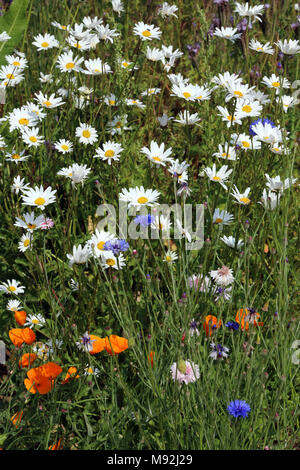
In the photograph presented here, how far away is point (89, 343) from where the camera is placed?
66.2 inches

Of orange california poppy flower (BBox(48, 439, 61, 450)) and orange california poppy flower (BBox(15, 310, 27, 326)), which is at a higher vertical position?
orange california poppy flower (BBox(15, 310, 27, 326))

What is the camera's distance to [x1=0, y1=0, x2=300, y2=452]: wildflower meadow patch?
1573 mm

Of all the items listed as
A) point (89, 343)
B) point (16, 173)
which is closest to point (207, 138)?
point (16, 173)

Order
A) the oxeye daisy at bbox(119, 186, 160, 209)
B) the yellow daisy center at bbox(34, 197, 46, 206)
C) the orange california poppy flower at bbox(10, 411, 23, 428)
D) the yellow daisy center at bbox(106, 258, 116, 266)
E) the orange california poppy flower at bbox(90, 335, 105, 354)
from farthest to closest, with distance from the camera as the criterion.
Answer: the yellow daisy center at bbox(34, 197, 46, 206)
the oxeye daisy at bbox(119, 186, 160, 209)
the yellow daisy center at bbox(106, 258, 116, 266)
the orange california poppy flower at bbox(90, 335, 105, 354)
the orange california poppy flower at bbox(10, 411, 23, 428)

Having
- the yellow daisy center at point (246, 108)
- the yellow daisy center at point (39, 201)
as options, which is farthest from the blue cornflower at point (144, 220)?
the yellow daisy center at point (246, 108)

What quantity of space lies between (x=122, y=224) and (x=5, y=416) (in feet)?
2.82

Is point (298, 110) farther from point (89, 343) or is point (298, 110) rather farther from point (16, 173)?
point (89, 343)

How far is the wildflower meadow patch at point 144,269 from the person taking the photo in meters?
1.57

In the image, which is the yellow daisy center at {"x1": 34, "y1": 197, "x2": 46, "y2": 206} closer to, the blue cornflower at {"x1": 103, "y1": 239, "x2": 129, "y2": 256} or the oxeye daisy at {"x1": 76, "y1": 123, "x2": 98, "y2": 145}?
the oxeye daisy at {"x1": 76, "y1": 123, "x2": 98, "y2": 145}

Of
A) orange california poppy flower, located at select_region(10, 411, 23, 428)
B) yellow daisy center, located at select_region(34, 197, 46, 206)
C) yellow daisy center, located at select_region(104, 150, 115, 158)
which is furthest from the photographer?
yellow daisy center, located at select_region(104, 150, 115, 158)

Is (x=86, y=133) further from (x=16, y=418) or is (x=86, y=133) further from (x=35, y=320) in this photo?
(x=16, y=418)

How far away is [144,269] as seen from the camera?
2.08 metres

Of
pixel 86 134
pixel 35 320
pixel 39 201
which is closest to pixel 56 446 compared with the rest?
pixel 35 320

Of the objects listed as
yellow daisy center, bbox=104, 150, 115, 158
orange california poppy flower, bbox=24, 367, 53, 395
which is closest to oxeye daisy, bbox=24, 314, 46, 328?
orange california poppy flower, bbox=24, 367, 53, 395
